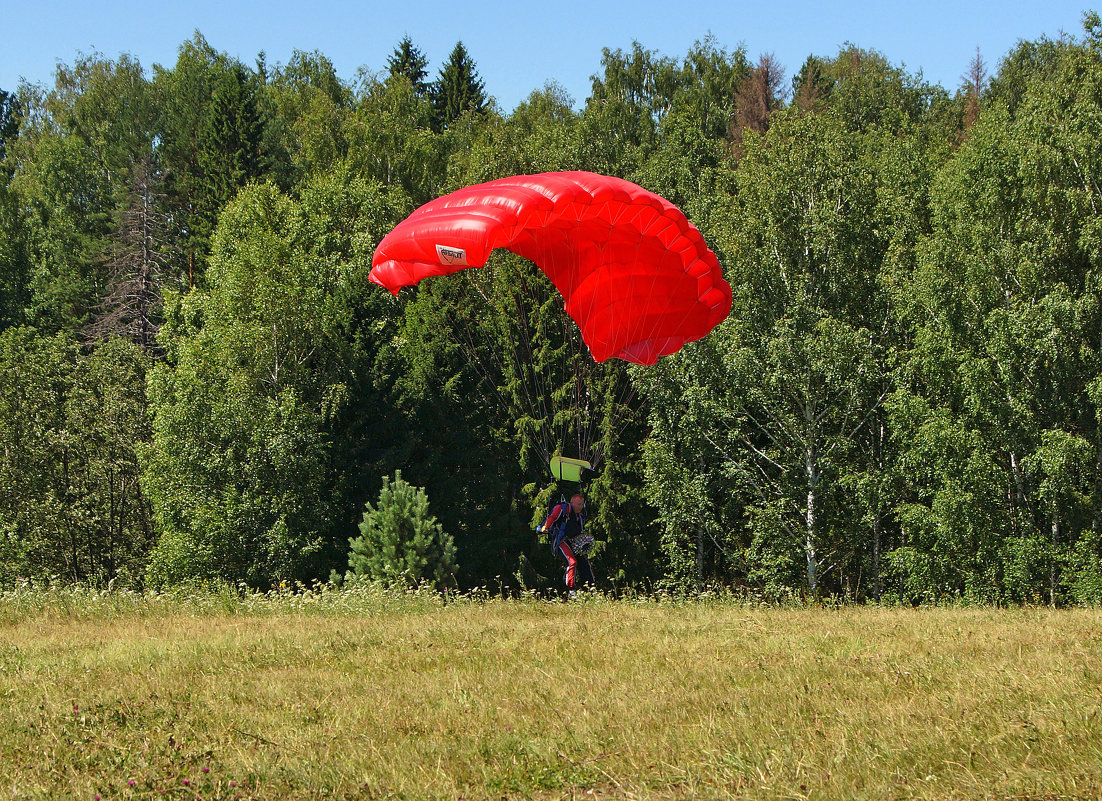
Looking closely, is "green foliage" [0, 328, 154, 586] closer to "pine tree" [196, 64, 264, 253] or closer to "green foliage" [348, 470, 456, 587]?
"pine tree" [196, 64, 264, 253]

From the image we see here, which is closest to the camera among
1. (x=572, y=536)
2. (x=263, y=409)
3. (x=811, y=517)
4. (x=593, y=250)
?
(x=593, y=250)

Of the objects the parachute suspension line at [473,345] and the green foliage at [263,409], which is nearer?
the green foliage at [263,409]

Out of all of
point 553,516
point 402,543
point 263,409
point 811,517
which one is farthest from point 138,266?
point 553,516

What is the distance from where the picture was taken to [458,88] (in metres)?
46.5

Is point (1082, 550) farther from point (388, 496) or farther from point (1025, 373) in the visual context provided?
point (388, 496)

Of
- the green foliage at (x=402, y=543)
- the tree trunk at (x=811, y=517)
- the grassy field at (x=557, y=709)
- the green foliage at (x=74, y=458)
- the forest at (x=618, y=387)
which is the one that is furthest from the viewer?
the green foliage at (x=74, y=458)

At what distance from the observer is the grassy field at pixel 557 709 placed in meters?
4.99

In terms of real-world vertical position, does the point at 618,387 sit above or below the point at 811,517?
above

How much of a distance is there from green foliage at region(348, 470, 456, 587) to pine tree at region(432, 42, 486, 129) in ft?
109

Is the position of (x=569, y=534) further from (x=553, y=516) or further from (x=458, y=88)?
(x=458, y=88)

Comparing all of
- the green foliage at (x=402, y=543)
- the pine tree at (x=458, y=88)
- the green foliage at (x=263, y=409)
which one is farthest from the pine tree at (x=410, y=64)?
the green foliage at (x=402, y=543)

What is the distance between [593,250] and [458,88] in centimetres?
3727

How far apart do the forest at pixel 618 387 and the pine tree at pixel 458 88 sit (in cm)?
Result: 1034

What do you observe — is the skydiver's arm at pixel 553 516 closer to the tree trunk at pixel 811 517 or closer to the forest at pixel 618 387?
the forest at pixel 618 387
